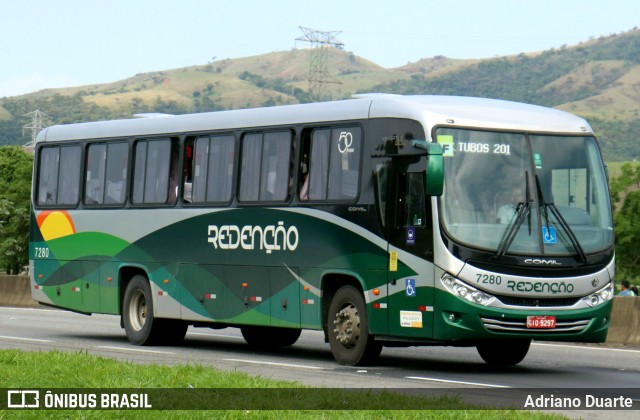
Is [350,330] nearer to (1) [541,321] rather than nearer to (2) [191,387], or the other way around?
(1) [541,321]

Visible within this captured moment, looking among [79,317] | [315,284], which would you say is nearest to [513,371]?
[315,284]

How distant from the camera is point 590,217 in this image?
17.0 meters

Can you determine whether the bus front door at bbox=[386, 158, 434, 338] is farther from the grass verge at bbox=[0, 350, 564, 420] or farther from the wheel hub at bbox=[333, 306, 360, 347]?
the grass verge at bbox=[0, 350, 564, 420]

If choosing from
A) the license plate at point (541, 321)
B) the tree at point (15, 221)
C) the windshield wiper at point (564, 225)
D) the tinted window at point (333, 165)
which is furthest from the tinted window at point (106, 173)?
the tree at point (15, 221)

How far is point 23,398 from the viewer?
465 inches

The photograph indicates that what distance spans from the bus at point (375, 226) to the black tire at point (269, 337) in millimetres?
22

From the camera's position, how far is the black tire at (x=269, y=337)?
21953 millimetres

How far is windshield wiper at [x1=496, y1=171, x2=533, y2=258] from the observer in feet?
53.6

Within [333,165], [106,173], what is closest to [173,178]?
[106,173]

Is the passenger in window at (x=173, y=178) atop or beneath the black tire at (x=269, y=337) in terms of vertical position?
atop

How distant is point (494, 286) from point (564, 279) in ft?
2.85

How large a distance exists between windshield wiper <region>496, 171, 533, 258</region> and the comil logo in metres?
6.04

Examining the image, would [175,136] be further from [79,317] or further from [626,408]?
[79,317]

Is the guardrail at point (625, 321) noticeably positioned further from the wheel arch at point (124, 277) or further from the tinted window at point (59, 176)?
the tinted window at point (59, 176)
